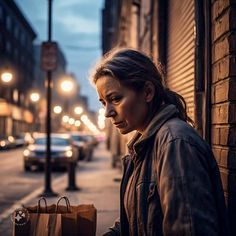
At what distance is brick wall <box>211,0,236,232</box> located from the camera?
3.04 meters

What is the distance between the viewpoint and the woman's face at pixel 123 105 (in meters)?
2.38

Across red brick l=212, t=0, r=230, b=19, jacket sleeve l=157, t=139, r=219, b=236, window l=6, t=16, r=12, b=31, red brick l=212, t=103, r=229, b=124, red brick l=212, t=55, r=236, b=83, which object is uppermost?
window l=6, t=16, r=12, b=31

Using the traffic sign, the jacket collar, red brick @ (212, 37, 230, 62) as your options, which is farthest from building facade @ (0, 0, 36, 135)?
the jacket collar

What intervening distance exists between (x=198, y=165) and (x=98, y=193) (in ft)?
35.8

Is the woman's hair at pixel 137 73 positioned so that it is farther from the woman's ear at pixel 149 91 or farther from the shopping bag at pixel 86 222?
the shopping bag at pixel 86 222

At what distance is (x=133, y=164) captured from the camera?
242 centimetres

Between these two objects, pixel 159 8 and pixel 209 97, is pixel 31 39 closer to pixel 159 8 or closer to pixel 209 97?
pixel 159 8

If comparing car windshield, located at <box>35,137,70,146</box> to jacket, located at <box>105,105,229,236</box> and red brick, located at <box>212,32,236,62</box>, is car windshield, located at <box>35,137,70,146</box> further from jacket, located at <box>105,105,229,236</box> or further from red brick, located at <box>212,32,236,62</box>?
jacket, located at <box>105,105,229,236</box>

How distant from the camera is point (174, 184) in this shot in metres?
1.91

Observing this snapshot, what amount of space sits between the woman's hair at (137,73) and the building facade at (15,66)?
59.0m

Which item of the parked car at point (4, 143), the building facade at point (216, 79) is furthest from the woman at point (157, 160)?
the parked car at point (4, 143)

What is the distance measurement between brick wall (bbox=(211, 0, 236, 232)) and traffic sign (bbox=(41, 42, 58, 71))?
956 cm

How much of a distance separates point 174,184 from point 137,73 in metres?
0.64

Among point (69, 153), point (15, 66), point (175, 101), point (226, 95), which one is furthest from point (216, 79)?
point (15, 66)
